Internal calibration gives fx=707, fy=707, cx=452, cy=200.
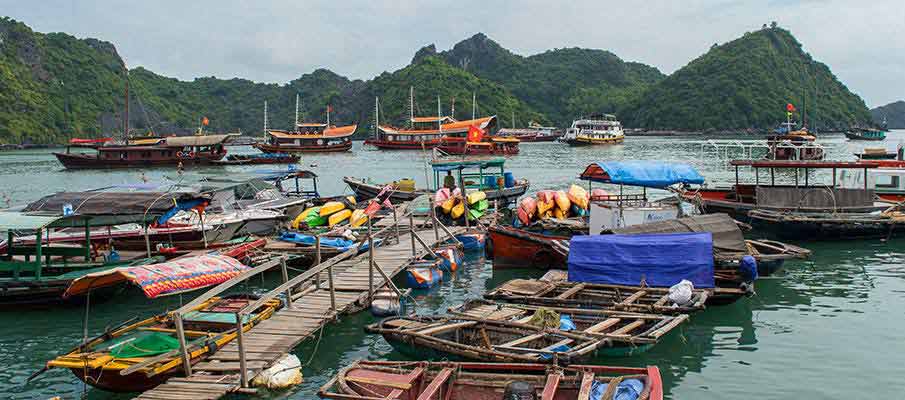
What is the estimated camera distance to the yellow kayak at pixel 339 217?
25172mm

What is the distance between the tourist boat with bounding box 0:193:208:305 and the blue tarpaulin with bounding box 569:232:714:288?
992cm

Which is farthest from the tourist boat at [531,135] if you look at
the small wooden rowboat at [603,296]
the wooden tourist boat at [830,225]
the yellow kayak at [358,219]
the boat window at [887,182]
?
the small wooden rowboat at [603,296]

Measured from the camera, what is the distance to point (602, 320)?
13.0 meters

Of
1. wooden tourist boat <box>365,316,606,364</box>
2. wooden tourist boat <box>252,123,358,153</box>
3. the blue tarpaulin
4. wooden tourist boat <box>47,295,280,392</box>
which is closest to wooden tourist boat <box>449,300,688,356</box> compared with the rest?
wooden tourist boat <box>365,316,606,364</box>

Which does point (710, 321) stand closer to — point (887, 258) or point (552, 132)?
point (887, 258)

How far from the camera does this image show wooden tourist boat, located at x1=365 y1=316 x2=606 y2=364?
10.7 metres

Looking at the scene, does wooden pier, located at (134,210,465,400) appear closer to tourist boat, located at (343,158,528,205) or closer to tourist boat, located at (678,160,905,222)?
tourist boat, located at (343,158,528,205)

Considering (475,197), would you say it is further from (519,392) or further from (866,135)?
(866,135)

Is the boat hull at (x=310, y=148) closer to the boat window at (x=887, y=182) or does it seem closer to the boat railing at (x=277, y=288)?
the boat railing at (x=277, y=288)

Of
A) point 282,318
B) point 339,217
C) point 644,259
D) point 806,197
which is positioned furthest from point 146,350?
point 806,197

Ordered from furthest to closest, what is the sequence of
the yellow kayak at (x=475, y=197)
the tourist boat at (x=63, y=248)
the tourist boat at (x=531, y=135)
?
the tourist boat at (x=531, y=135), the yellow kayak at (x=475, y=197), the tourist boat at (x=63, y=248)

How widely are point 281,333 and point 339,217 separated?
12979mm

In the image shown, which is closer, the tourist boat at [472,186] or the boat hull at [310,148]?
the tourist boat at [472,186]

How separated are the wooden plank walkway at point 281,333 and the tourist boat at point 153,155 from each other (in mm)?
58032
